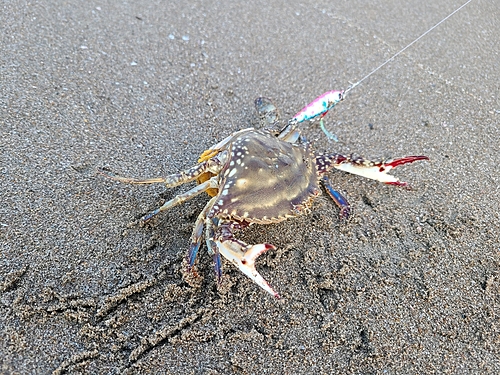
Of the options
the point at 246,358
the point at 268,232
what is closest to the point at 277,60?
the point at 268,232

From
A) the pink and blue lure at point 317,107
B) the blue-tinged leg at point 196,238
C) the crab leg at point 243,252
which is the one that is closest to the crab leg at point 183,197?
the blue-tinged leg at point 196,238

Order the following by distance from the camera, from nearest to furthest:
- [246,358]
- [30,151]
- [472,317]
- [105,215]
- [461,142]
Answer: [246,358] < [472,317] < [105,215] < [30,151] < [461,142]

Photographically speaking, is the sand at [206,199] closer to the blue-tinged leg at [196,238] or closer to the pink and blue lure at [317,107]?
the blue-tinged leg at [196,238]

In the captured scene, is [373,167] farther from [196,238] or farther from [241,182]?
[196,238]

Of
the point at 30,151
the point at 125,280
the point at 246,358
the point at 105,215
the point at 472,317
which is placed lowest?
the point at 472,317

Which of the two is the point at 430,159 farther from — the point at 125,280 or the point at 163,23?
the point at 163,23

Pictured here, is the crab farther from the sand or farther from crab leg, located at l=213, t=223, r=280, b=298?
the sand

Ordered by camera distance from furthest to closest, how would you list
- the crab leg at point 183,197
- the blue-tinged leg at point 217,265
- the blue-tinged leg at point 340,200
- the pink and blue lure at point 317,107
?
the pink and blue lure at point 317,107
the blue-tinged leg at point 340,200
the crab leg at point 183,197
the blue-tinged leg at point 217,265
